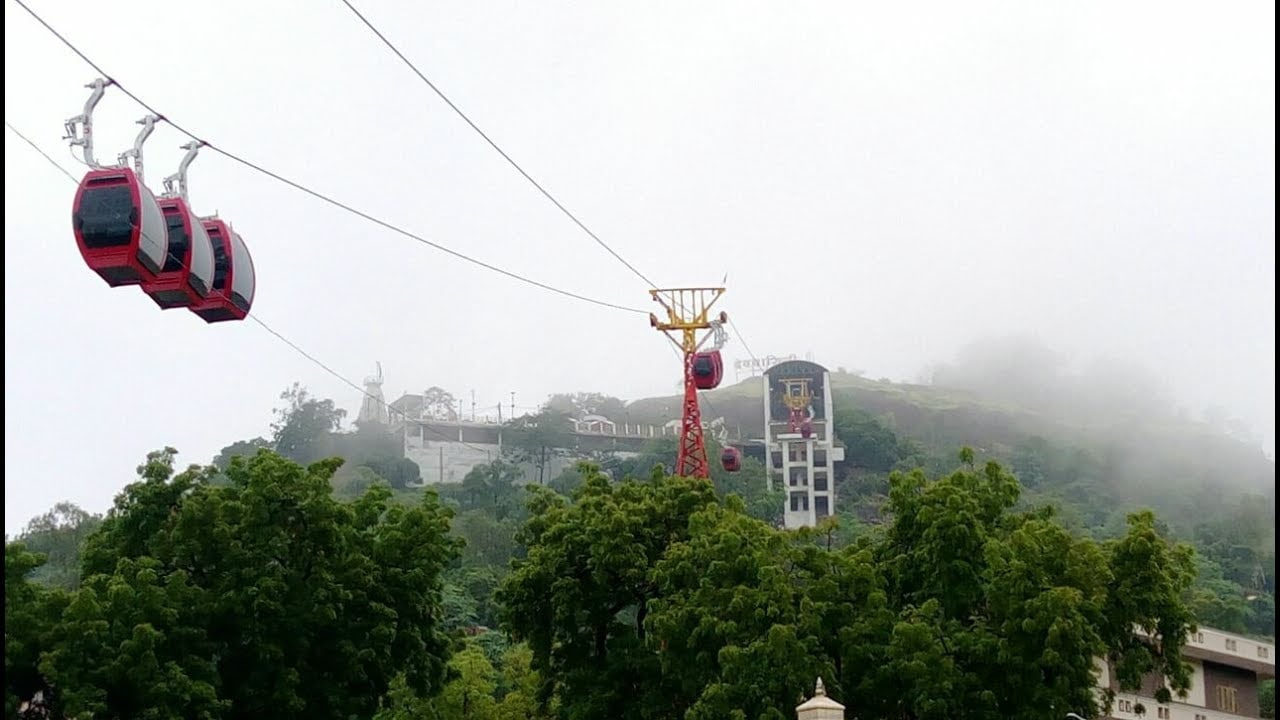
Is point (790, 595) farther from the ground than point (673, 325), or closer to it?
closer to it

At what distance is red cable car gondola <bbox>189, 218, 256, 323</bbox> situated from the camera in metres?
18.6

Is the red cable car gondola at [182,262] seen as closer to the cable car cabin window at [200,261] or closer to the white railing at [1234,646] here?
the cable car cabin window at [200,261]

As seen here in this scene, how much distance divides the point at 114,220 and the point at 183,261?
1.25m

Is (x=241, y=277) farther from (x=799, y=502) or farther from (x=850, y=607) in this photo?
(x=799, y=502)

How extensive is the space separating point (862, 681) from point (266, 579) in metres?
8.92

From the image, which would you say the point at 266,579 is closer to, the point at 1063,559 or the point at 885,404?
the point at 1063,559

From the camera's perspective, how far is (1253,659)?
113 feet

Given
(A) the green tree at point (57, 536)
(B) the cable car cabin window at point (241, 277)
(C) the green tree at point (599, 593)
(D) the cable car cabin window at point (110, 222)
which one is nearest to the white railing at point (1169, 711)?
(C) the green tree at point (599, 593)

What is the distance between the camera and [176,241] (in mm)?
17250

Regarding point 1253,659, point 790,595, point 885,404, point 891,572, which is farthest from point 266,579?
point 885,404

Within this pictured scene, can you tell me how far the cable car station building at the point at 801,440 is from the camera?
4513 inches

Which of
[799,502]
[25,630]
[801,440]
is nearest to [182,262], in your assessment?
[25,630]

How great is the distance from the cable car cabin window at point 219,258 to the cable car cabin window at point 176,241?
1204 mm

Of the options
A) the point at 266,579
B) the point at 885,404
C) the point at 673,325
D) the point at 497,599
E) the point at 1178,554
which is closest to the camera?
the point at 266,579
